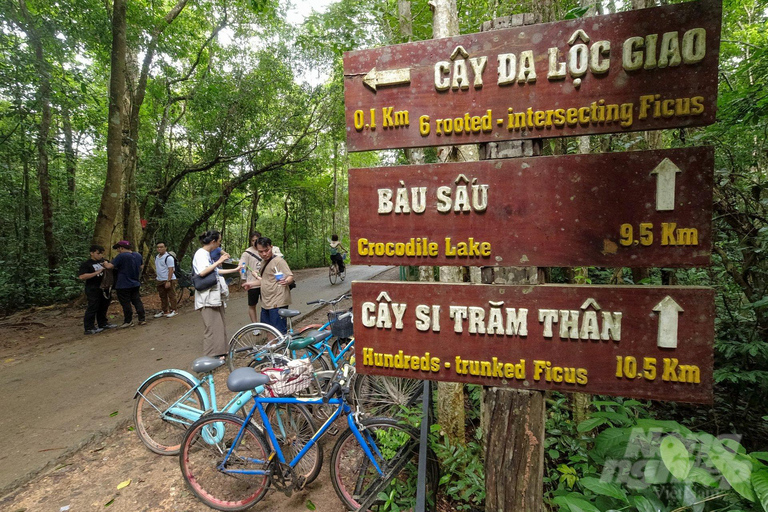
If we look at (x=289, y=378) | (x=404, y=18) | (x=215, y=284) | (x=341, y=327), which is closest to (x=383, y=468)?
(x=289, y=378)

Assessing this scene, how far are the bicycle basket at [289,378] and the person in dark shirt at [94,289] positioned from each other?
6531 millimetres

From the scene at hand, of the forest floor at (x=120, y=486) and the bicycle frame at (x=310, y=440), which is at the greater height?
the bicycle frame at (x=310, y=440)

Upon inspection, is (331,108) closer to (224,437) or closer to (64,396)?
(64,396)

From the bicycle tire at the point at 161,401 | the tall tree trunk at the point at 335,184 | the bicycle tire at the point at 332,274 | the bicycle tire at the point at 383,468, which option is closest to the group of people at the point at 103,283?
the bicycle tire at the point at 161,401

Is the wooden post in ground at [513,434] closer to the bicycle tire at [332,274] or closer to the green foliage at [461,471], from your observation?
the green foliage at [461,471]

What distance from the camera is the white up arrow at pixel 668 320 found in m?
1.37

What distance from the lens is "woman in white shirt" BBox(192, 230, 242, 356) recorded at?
500 cm

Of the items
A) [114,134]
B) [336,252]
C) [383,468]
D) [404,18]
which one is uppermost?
[404,18]

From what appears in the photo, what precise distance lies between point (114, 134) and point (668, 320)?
35.8 feet

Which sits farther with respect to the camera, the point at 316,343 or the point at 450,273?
the point at 316,343

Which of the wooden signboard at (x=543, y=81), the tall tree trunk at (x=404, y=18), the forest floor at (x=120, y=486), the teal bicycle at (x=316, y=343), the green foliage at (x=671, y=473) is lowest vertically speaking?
the forest floor at (x=120, y=486)

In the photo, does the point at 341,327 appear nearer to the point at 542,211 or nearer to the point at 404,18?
the point at 542,211

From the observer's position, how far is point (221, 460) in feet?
9.52

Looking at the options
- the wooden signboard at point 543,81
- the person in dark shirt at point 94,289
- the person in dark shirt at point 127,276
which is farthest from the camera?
the person in dark shirt at point 127,276
